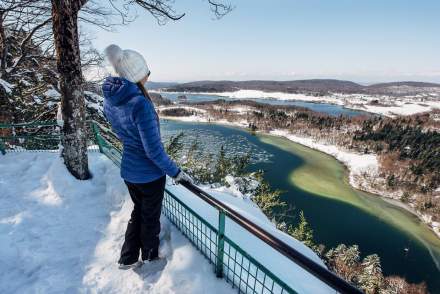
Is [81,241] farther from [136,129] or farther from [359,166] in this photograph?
[359,166]

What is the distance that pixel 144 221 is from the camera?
9.35 ft

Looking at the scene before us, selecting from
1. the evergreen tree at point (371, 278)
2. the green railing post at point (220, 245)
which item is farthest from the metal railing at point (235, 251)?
the evergreen tree at point (371, 278)

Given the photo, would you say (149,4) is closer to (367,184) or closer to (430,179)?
(367,184)

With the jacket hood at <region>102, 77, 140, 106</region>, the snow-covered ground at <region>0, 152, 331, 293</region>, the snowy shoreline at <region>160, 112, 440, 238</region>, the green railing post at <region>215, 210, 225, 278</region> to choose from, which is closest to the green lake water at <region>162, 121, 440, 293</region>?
the snowy shoreline at <region>160, 112, 440, 238</region>

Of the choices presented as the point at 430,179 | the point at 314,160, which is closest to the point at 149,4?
the point at 314,160

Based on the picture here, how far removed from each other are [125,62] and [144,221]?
1.60 m

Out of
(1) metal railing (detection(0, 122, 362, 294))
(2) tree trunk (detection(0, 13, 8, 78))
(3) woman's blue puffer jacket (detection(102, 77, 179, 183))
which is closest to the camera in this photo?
(1) metal railing (detection(0, 122, 362, 294))

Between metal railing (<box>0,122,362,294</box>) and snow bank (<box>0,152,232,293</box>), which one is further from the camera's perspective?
snow bank (<box>0,152,232,293</box>)

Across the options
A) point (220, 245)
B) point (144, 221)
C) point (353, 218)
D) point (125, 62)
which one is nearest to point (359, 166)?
point (353, 218)

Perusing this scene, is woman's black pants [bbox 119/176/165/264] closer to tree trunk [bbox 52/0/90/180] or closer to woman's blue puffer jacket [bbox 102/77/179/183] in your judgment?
woman's blue puffer jacket [bbox 102/77/179/183]

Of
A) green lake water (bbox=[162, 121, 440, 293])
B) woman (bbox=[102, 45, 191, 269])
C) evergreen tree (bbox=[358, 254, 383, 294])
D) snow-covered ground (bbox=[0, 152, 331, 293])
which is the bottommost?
green lake water (bbox=[162, 121, 440, 293])

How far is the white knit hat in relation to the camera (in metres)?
2.30

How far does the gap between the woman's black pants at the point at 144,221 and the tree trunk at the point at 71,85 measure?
280 cm

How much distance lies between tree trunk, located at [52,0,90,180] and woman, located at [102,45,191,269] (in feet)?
9.56
